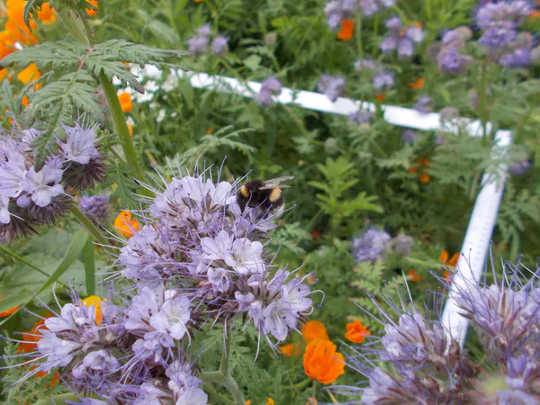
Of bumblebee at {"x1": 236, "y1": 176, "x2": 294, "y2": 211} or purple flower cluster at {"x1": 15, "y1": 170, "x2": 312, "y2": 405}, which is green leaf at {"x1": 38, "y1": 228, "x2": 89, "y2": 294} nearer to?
purple flower cluster at {"x1": 15, "y1": 170, "x2": 312, "y2": 405}

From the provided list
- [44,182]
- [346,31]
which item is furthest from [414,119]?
[44,182]

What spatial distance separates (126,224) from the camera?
1370 mm

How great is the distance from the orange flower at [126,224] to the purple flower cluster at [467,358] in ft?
2.44

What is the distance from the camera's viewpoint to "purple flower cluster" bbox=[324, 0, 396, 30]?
2955 mm

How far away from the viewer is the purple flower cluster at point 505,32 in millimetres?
2496

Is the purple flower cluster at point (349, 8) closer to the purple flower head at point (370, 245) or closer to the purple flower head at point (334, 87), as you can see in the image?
the purple flower head at point (334, 87)

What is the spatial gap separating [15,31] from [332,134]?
6.57 ft

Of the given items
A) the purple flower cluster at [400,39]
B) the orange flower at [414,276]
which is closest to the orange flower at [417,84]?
the purple flower cluster at [400,39]

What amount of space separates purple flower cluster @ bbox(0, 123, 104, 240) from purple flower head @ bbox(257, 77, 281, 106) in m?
1.45

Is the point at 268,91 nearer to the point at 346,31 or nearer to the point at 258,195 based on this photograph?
the point at 346,31

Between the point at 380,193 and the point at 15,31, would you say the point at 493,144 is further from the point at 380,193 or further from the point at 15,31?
the point at 15,31

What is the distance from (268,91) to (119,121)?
1468mm

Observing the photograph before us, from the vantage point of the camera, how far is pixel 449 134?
2.65 meters

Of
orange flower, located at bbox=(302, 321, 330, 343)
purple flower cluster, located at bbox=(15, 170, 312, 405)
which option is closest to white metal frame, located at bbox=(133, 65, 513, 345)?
orange flower, located at bbox=(302, 321, 330, 343)
